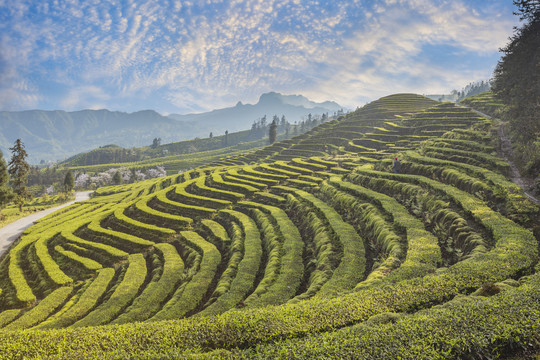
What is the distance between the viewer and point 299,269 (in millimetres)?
20781

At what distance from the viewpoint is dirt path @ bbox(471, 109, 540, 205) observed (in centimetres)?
2285

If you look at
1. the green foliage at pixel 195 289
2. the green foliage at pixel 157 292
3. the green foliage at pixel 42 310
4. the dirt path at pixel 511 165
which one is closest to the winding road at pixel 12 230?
the green foliage at pixel 42 310

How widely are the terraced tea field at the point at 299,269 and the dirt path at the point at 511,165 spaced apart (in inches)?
58.2

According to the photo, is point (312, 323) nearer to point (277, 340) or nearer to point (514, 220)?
point (277, 340)

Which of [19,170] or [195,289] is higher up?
[19,170]

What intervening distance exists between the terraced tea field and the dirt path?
1.48 meters

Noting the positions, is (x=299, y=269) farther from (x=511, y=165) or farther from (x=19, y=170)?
(x=19, y=170)

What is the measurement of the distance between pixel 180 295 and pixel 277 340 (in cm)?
1296

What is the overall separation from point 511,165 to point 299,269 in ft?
92.8

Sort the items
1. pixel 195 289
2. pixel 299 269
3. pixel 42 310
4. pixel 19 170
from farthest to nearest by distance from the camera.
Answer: pixel 19 170, pixel 42 310, pixel 299 269, pixel 195 289

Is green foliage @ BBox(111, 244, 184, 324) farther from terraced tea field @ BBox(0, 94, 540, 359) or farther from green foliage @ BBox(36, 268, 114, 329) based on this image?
green foliage @ BBox(36, 268, 114, 329)

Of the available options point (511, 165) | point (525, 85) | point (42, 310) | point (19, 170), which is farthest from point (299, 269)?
point (19, 170)

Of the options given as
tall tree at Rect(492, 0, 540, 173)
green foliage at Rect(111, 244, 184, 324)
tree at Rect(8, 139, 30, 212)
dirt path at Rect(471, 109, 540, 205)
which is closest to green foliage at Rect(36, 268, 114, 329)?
green foliage at Rect(111, 244, 184, 324)

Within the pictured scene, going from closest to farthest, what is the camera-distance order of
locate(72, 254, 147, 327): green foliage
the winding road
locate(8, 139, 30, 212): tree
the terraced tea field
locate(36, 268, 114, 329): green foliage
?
1. the terraced tea field
2. locate(72, 254, 147, 327): green foliage
3. locate(36, 268, 114, 329): green foliage
4. the winding road
5. locate(8, 139, 30, 212): tree
